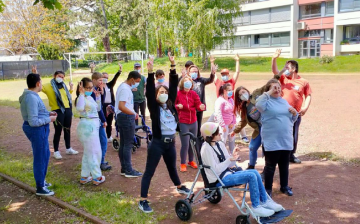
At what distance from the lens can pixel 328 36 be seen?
4206cm

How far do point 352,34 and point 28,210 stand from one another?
42536mm

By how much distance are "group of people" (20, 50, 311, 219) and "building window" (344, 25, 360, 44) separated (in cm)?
3696

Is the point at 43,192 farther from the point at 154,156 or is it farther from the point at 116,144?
the point at 116,144

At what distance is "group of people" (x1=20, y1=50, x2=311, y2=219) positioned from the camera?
465 cm

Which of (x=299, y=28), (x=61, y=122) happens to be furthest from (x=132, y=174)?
(x=299, y=28)

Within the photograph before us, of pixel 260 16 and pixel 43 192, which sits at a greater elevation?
pixel 260 16

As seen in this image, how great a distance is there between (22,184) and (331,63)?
32904 mm

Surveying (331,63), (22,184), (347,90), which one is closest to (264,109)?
(22,184)

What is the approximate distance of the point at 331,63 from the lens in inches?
1328

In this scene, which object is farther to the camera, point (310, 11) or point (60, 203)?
point (310, 11)

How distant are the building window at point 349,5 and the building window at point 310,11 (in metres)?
3.62

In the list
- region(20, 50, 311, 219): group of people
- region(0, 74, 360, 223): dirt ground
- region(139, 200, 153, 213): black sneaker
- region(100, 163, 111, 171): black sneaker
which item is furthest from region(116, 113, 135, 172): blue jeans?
region(139, 200, 153, 213): black sneaker

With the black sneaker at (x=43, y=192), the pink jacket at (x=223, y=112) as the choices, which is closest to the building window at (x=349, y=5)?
the pink jacket at (x=223, y=112)

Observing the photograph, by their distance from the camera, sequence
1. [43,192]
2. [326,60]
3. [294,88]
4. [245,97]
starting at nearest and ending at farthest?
1. [43,192]
2. [245,97]
3. [294,88]
4. [326,60]
